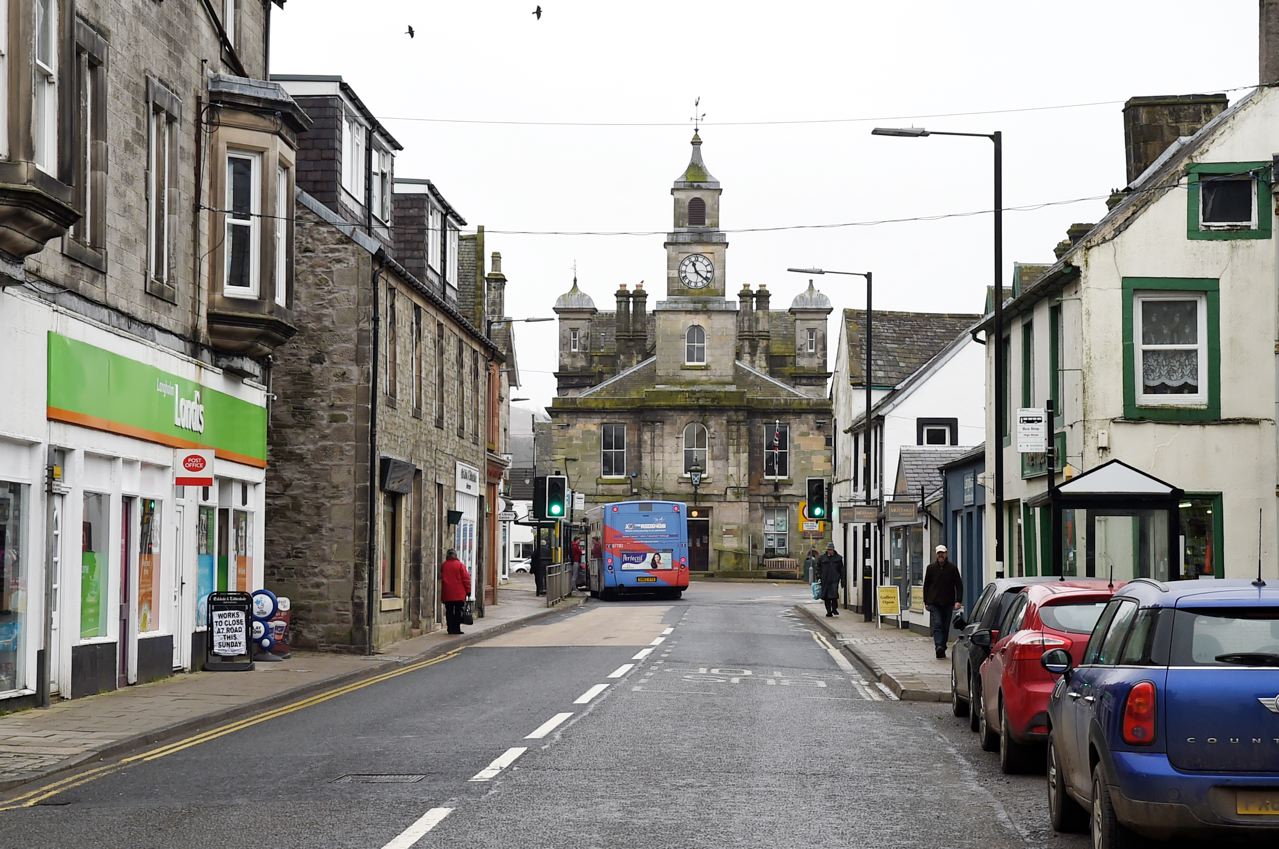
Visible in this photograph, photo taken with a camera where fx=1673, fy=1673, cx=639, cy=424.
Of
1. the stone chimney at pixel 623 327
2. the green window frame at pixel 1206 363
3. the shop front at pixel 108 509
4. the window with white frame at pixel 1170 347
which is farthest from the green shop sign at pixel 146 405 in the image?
the stone chimney at pixel 623 327

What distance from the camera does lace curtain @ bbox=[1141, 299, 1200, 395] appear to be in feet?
80.4

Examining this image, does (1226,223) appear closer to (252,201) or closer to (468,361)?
(252,201)

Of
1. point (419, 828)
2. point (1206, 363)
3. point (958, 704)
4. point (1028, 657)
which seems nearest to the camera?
point (419, 828)

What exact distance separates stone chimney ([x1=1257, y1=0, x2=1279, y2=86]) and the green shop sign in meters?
16.4

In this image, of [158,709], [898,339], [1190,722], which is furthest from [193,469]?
[898,339]

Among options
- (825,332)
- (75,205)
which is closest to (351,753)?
(75,205)

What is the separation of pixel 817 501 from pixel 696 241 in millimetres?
51956

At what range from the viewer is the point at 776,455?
91.4 metres

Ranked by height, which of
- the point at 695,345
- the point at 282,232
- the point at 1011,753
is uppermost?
the point at 695,345

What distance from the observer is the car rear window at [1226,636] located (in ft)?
27.5

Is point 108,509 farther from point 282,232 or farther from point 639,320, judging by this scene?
point 639,320

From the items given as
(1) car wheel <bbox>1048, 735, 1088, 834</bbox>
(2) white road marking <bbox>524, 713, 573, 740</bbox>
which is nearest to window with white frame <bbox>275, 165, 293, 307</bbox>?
(2) white road marking <bbox>524, 713, 573, 740</bbox>

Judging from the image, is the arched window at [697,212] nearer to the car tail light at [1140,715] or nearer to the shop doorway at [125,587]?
the shop doorway at [125,587]

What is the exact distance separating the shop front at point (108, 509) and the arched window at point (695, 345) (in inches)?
2662
